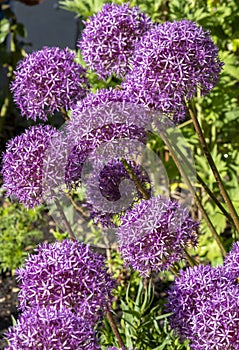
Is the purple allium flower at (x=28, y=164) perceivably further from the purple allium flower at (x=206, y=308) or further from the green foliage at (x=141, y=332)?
the green foliage at (x=141, y=332)

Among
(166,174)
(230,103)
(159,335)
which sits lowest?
(159,335)

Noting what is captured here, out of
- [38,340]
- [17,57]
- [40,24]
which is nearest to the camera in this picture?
[38,340]

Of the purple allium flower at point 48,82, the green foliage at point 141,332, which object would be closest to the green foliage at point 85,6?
the green foliage at point 141,332

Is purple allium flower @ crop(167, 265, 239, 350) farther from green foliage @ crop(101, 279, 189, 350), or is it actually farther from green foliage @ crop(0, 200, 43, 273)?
green foliage @ crop(0, 200, 43, 273)


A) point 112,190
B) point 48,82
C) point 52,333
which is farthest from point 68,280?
point 48,82

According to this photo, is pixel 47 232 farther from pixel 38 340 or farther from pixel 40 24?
pixel 38 340

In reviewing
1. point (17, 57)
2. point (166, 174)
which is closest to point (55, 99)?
point (166, 174)

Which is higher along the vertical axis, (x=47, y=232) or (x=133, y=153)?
(x=133, y=153)
